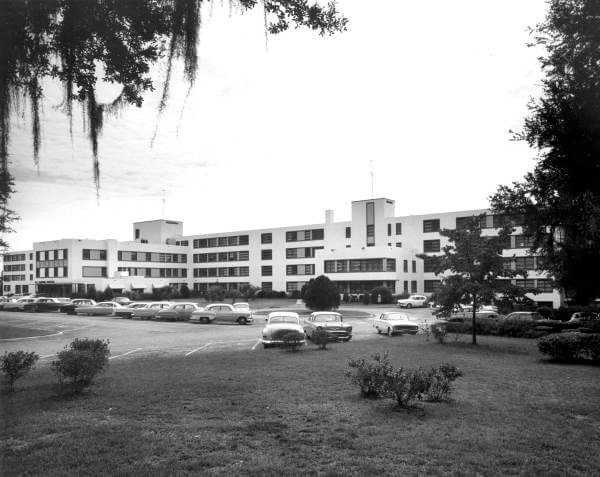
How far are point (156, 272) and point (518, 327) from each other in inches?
2799

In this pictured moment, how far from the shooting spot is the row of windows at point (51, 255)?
3058 inches

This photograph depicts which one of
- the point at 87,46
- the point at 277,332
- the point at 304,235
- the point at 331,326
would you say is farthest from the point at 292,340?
the point at 304,235

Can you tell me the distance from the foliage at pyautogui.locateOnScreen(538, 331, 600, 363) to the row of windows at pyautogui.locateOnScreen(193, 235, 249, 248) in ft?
238

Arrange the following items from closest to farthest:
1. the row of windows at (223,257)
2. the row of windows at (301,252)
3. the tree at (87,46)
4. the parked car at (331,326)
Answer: the tree at (87,46), the parked car at (331,326), the row of windows at (301,252), the row of windows at (223,257)

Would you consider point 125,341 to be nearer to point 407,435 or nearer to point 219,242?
point 407,435

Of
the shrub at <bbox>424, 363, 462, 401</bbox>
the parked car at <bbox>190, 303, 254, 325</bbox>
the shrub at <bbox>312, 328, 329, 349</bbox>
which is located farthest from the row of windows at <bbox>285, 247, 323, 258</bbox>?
the shrub at <bbox>424, 363, 462, 401</bbox>

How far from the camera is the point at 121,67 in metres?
3.40

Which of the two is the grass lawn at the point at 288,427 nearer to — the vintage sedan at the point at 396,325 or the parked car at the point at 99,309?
the vintage sedan at the point at 396,325

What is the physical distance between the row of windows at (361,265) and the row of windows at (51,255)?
3959 centimetres

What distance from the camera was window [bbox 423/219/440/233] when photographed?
68300 millimetres

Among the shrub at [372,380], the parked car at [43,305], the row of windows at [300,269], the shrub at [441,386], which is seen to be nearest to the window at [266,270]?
the row of windows at [300,269]

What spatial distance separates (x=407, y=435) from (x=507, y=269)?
16898 millimetres

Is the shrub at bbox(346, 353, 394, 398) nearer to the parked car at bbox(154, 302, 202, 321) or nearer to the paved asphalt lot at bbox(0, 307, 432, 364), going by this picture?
the paved asphalt lot at bbox(0, 307, 432, 364)

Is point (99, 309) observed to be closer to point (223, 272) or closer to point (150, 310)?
point (150, 310)
